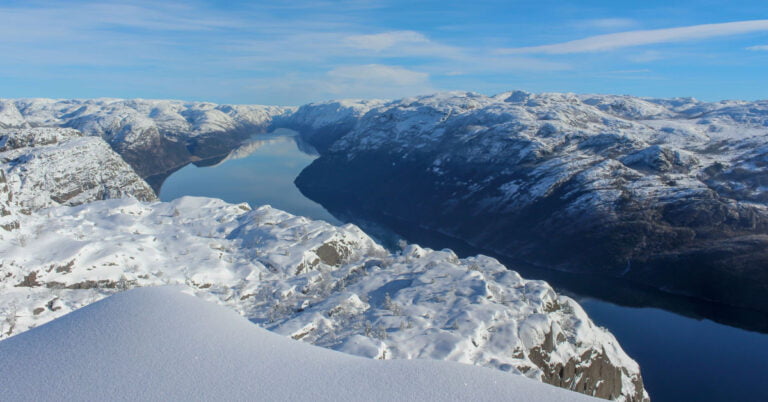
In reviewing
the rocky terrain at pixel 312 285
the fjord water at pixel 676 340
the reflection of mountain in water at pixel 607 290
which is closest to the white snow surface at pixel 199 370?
the rocky terrain at pixel 312 285

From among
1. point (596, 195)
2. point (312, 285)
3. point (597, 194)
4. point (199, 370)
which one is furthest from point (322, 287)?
point (597, 194)

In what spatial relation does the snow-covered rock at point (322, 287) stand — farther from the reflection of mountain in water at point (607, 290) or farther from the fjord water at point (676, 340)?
the reflection of mountain in water at point (607, 290)

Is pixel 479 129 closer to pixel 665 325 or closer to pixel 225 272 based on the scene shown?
pixel 665 325

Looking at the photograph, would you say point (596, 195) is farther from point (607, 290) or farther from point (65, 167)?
point (65, 167)

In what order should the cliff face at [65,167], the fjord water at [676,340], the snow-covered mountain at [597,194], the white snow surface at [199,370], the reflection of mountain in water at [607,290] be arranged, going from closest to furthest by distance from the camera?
the white snow surface at [199,370] < the fjord water at [676,340] < the reflection of mountain in water at [607,290] < the cliff face at [65,167] < the snow-covered mountain at [597,194]

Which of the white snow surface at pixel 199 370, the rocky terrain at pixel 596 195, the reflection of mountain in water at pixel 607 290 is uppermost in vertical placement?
the white snow surface at pixel 199 370

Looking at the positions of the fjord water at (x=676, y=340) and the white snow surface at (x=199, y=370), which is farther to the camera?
the fjord water at (x=676, y=340)

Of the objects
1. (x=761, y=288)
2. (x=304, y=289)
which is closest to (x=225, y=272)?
(x=304, y=289)

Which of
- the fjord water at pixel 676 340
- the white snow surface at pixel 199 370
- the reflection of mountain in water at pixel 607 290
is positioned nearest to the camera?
the white snow surface at pixel 199 370
